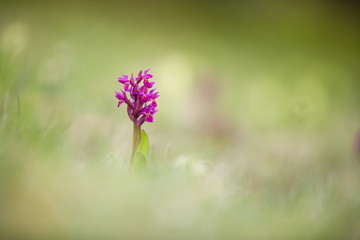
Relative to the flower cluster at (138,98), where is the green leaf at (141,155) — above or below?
below

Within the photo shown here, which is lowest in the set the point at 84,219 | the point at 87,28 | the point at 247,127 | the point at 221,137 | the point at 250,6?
the point at 84,219

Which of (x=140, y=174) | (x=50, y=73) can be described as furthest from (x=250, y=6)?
(x=140, y=174)

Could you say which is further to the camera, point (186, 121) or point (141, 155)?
point (186, 121)

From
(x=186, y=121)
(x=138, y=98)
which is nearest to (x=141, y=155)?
(x=138, y=98)

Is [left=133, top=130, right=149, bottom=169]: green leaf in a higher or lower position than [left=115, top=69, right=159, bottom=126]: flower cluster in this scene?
lower

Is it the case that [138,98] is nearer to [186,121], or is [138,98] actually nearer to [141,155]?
[141,155]

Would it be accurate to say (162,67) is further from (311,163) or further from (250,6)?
(311,163)

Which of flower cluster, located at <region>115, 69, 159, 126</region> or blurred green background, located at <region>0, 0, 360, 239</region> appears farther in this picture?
flower cluster, located at <region>115, 69, 159, 126</region>

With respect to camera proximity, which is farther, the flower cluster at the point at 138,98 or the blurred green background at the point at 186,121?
the flower cluster at the point at 138,98
